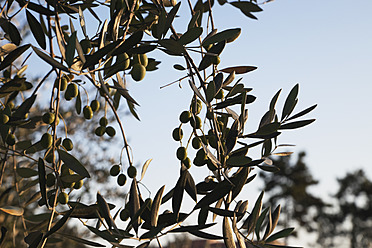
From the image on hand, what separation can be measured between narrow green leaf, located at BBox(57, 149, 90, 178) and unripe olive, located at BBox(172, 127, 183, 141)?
0.25 metres

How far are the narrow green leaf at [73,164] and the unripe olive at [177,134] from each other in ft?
0.80

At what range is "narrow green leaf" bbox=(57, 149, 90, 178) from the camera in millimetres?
790

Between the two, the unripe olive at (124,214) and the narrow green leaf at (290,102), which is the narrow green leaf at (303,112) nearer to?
the narrow green leaf at (290,102)

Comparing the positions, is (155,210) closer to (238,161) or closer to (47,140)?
(238,161)

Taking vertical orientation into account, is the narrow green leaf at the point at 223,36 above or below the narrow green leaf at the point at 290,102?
above

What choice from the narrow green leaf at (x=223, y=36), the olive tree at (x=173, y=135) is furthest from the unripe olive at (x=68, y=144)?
the narrow green leaf at (x=223, y=36)

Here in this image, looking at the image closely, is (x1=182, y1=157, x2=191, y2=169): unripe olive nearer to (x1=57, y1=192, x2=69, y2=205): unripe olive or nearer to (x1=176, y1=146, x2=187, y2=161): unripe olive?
(x1=176, y1=146, x2=187, y2=161): unripe olive

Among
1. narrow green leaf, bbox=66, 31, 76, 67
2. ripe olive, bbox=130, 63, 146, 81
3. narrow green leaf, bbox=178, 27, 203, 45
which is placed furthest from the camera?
ripe olive, bbox=130, 63, 146, 81

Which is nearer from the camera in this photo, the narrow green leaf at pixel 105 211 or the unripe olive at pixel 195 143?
the narrow green leaf at pixel 105 211

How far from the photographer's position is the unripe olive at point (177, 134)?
38.8 inches

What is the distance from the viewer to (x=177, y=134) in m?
0.99

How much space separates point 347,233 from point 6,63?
81.1ft

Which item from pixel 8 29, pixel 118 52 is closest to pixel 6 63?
pixel 8 29

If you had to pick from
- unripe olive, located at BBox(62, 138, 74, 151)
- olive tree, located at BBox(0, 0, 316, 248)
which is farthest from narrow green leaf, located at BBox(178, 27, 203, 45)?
unripe olive, located at BBox(62, 138, 74, 151)
